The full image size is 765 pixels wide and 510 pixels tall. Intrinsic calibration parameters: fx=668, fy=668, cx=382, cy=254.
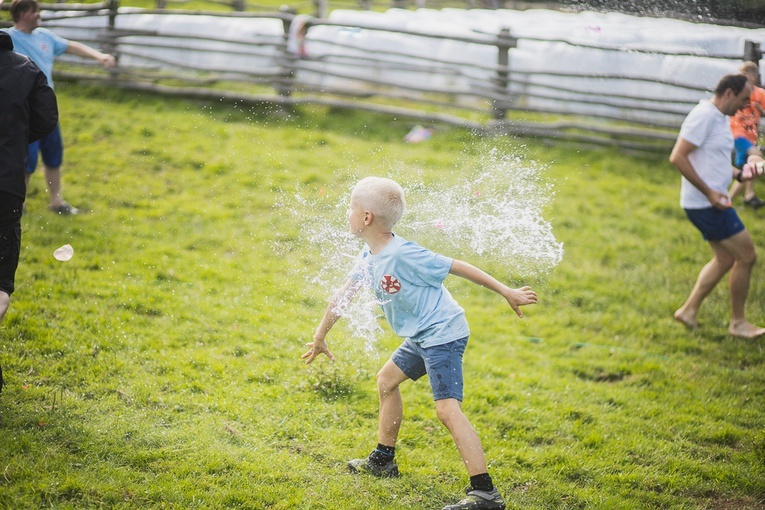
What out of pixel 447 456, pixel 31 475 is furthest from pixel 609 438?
pixel 31 475

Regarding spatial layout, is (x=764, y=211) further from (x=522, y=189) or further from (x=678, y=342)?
(x=522, y=189)

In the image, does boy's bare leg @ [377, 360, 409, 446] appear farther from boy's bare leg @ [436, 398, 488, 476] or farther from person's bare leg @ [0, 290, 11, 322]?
person's bare leg @ [0, 290, 11, 322]

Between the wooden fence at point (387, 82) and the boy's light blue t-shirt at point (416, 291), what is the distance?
697 centimetres

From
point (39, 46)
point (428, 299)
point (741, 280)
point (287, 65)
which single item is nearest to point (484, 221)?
point (428, 299)

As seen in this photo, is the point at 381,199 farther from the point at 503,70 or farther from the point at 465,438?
the point at 503,70

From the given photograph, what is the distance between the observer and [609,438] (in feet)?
15.2

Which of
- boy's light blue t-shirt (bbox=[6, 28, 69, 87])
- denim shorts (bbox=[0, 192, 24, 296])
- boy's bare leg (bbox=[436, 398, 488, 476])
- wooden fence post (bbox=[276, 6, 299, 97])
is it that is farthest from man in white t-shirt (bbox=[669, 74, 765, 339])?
wooden fence post (bbox=[276, 6, 299, 97])

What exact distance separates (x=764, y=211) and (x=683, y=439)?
540 cm

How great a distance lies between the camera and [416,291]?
3629mm

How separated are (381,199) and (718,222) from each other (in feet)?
12.7

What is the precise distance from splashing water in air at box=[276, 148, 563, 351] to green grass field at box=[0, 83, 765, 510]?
0.32 m

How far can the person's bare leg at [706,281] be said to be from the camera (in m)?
6.18

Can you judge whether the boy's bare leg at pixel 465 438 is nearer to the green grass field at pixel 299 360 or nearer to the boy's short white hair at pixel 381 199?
the green grass field at pixel 299 360

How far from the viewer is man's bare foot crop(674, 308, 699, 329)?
6.45 metres
